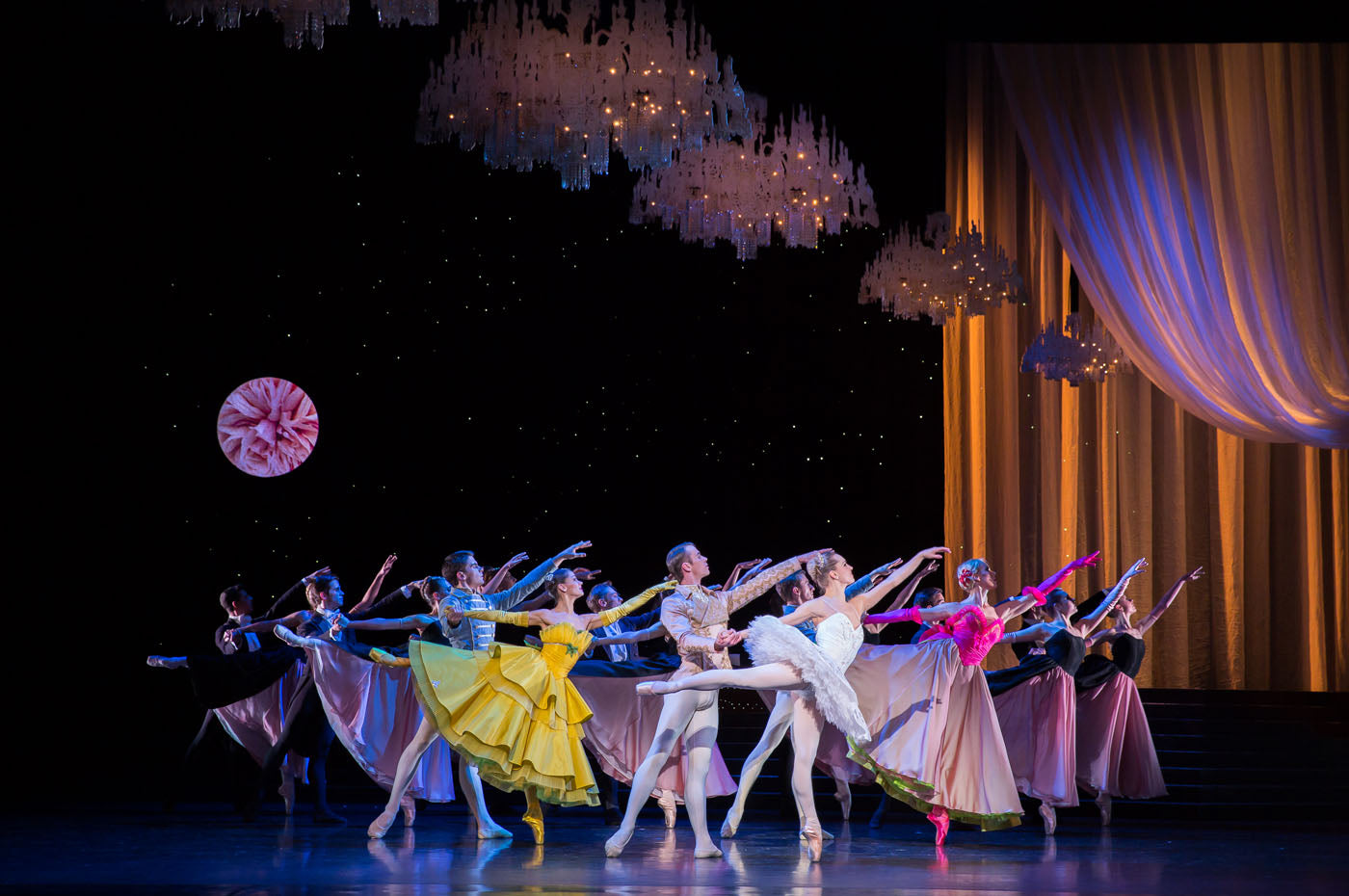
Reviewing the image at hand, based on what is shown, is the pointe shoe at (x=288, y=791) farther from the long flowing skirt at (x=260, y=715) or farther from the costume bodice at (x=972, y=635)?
the costume bodice at (x=972, y=635)

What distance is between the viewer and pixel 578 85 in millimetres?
5793

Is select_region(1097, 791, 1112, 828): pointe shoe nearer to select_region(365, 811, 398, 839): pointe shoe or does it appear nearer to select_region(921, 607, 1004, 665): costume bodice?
select_region(921, 607, 1004, 665): costume bodice

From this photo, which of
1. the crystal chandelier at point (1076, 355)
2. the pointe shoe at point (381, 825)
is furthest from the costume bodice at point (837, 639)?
the crystal chandelier at point (1076, 355)

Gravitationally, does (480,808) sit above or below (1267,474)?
below

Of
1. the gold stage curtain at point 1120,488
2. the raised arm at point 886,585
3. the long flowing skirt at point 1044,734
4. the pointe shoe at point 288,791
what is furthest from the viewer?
the gold stage curtain at point 1120,488

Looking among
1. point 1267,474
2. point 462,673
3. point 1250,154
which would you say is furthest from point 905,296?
point 1267,474

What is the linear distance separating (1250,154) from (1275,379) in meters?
1.41

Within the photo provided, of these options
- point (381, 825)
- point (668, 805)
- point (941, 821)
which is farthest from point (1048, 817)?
point (381, 825)

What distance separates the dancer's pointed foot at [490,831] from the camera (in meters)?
6.32

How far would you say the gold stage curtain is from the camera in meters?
11.8

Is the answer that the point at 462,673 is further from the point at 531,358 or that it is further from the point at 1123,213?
the point at 531,358

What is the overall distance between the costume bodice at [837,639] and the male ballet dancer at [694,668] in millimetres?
272

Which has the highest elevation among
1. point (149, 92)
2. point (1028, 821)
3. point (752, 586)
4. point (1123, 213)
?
point (149, 92)

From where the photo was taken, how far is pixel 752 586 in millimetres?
5637
